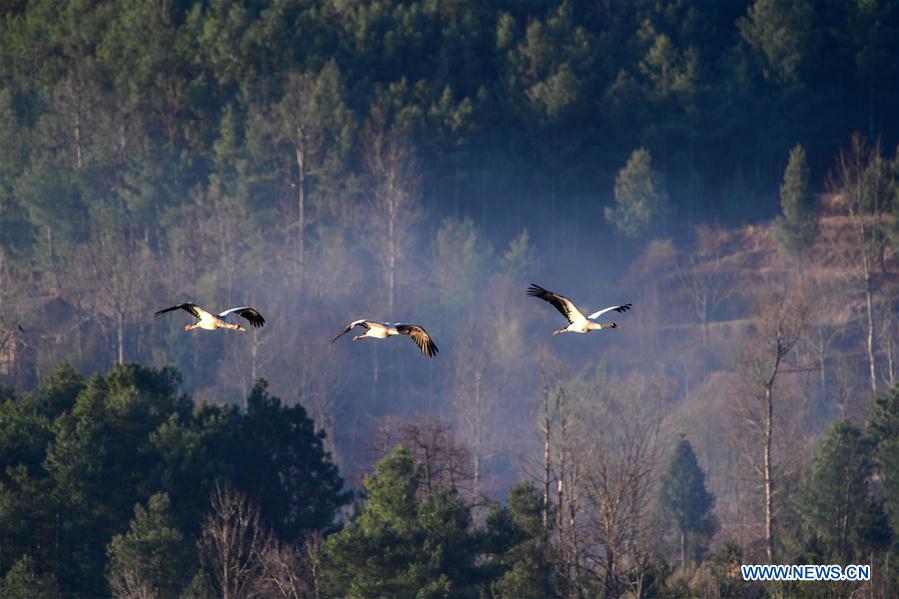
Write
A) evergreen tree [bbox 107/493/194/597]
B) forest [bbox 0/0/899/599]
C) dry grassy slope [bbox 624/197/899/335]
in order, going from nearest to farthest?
evergreen tree [bbox 107/493/194/597] → forest [bbox 0/0/899/599] → dry grassy slope [bbox 624/197/899/335]

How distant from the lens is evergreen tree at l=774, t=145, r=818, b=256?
8412cm

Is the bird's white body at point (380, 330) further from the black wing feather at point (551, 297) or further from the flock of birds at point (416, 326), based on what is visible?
the black wing feather at point (551, 297)

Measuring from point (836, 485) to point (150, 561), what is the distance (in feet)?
72.9

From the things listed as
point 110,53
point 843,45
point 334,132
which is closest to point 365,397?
point 334,132

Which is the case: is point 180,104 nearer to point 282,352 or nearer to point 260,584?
point 282,352

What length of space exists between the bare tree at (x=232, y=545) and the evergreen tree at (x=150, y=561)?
0.64m

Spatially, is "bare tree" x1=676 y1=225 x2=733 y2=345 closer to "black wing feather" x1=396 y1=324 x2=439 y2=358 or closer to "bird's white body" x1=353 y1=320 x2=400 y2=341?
"bird's white body" x1=353 y1=320 x2=400 y2=341

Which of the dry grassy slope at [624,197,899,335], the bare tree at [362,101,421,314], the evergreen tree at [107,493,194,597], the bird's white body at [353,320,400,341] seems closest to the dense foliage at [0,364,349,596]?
the evergreen tree at [107,493,194,597]

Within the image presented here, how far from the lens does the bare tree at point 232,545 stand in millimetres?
42438

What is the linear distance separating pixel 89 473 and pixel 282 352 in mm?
30866

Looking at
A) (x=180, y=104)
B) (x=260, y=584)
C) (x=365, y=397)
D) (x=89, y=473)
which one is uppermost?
(x=180, y=104)

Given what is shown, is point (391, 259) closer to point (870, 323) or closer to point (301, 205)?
point (301, 205)

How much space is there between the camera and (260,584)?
43719 millimetres

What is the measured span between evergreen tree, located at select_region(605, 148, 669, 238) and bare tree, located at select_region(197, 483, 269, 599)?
4343 cm
